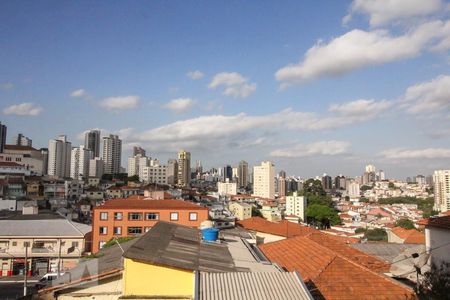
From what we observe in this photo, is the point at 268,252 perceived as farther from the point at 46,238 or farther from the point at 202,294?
the point at 46,238

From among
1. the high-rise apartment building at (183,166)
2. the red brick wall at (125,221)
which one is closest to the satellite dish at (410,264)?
the red brick wall at (125,221)

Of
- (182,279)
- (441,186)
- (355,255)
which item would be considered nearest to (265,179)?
(441,186)

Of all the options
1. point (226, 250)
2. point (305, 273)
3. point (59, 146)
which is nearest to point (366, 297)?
point (305, 273)

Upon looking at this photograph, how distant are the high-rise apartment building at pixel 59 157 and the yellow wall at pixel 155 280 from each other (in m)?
167

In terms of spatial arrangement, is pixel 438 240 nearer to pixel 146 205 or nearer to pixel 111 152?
pixel 146 205

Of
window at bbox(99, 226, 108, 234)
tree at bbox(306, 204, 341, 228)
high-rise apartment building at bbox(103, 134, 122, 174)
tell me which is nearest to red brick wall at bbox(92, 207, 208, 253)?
window at bbox(99, 226, 108, 234)

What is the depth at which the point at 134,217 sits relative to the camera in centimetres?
4278

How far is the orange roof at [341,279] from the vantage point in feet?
39.7

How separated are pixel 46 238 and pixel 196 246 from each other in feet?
104

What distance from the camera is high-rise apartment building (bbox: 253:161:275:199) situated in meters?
167

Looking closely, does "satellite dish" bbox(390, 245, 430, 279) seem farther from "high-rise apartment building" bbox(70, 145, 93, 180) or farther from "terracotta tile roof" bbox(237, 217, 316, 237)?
"high-rise apartment building" bbox(70, 145, 93, 180)

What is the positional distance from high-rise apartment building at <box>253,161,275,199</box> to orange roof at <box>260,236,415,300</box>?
495 feet

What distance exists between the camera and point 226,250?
13727mm

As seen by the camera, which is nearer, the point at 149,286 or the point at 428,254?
the point at 149,286
